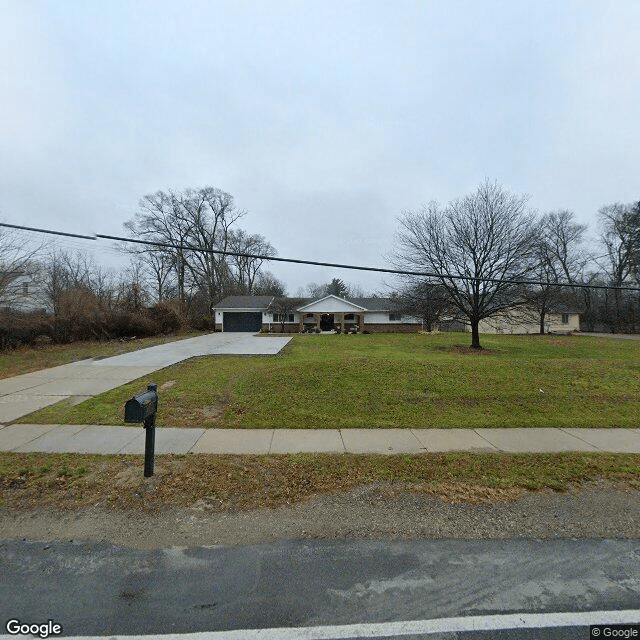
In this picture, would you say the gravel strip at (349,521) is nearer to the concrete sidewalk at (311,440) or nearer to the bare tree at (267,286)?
the concrete sidewalk at (311,440)

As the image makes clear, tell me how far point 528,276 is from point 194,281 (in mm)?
34400

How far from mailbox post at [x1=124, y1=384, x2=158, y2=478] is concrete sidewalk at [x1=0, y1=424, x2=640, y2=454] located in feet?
2.60

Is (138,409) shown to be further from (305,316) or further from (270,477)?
(305,316)

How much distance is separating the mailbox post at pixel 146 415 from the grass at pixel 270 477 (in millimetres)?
214

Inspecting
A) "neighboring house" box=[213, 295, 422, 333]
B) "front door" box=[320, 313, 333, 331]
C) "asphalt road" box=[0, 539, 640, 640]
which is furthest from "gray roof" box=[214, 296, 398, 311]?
"asphalt road" box=[0, 539, 640, 640]

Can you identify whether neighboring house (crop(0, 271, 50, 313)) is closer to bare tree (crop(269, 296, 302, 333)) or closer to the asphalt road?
bare tree (crop(269, 296, 302, 333))

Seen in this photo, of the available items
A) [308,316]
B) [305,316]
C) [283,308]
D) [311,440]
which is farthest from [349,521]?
[308,316]

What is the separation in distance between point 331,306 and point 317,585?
3324cm

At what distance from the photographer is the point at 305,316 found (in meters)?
36.6

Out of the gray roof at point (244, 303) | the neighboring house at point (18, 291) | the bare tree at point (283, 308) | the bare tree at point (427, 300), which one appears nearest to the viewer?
the neighboring house at point (18, 291)

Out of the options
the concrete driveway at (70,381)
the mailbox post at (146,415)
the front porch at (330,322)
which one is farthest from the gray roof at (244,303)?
the mailbox post at (146,415)

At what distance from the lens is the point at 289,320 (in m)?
36.5

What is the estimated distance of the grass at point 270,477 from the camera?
3.55 meters

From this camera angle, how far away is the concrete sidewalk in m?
4.91
